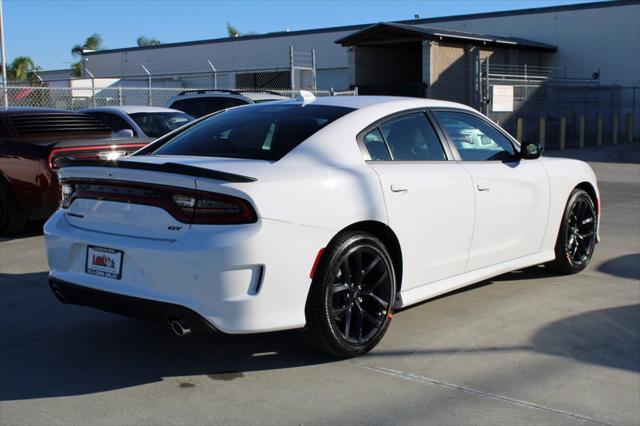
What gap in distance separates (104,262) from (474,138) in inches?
119

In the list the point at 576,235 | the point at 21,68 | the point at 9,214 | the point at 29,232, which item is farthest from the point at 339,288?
the point at 21,68

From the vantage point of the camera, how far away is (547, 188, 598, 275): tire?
21.9 ft

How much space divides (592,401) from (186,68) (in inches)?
1918

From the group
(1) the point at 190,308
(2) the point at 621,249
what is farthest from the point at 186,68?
(1) the point at 190,308

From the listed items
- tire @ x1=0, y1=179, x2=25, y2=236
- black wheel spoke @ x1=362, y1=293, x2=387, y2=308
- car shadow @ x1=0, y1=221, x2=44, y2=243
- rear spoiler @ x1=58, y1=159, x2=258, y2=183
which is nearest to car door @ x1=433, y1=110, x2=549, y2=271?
black wheel spoke @ x1=362, y1=293, x2=387, y2=308

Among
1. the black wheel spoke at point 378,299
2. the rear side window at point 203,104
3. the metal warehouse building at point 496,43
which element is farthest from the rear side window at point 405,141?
the metal warehouse building at point 496,43

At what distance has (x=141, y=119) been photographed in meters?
12.6

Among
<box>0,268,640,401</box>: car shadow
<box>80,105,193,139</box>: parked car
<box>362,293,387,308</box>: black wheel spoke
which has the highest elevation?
<box>80,105,193,139</box>: parked car

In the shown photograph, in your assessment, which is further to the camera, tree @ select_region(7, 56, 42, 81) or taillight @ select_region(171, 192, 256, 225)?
tree @ select_region(7, 56, 42, 81)

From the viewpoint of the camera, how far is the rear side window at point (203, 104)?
14.7 meters

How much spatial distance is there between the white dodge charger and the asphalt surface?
32 cm

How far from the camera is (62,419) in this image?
378cm

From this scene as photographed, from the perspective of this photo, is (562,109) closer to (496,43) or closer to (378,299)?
(496,43)

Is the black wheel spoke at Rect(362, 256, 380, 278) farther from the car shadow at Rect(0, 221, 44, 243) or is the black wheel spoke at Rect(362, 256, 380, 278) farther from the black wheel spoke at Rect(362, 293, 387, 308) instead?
the car shadow at Rect(0, 221, 44, 243)
